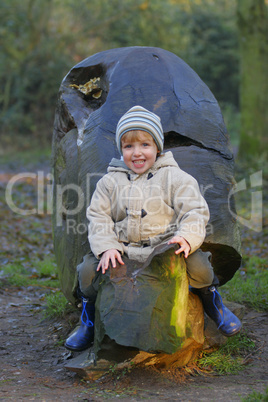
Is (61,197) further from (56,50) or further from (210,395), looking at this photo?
(56,50)

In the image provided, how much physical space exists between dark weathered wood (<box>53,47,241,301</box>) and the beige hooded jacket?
19.4 inches

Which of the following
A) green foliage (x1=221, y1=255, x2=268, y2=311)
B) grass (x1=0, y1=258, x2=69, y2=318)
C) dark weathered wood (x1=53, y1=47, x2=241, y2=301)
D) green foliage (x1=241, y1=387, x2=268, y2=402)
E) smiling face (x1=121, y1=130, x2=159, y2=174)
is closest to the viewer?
green foliage (x1=241, y1=387, x2=268, y2=402)

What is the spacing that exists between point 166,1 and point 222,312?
20703mm

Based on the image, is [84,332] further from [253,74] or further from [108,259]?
[253,74]

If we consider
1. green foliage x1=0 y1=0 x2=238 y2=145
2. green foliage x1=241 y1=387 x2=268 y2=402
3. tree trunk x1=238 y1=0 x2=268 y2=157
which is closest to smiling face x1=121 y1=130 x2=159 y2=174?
green foliage x1=241 y1=387 x2=268 y2=402

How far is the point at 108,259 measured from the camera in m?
3.16

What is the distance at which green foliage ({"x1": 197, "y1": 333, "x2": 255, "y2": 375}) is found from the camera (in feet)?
11.4

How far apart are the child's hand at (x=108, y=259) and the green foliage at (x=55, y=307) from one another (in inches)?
65.4

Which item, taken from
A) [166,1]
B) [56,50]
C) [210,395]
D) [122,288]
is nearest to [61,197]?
[122,288]

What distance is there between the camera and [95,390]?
303cm

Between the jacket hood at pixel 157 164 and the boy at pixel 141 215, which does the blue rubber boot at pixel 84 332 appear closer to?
the boy at pixel 141 215

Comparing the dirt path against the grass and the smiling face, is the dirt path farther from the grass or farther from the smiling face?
the smiling face

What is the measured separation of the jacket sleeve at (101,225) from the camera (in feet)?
10.6

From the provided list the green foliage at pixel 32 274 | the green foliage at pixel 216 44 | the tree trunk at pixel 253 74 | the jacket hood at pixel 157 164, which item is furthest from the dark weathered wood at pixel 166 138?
the green foliage at pixel 216 44
